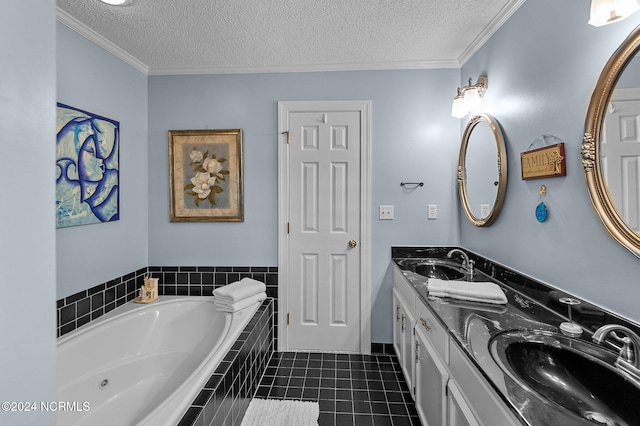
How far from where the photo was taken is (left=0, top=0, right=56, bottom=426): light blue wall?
564mm

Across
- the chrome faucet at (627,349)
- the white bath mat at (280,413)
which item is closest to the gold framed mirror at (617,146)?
the chrome faucet at (627,349)

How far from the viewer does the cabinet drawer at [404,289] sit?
80.0 inches

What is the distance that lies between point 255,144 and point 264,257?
97 cm

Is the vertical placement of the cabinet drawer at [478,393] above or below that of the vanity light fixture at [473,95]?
below

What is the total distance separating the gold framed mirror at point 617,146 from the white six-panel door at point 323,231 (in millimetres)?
1614

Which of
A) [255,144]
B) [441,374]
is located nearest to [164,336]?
[255,144]

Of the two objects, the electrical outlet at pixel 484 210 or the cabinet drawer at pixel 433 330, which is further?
the electrical outlet at pixel 484 210

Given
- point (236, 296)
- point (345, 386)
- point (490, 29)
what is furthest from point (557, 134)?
point (236, 296)

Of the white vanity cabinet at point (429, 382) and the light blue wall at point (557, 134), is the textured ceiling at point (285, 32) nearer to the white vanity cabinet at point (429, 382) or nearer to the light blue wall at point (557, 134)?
the light blue wall at point (557, 134)

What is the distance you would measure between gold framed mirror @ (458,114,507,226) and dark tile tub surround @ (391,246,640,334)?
31 centimetres

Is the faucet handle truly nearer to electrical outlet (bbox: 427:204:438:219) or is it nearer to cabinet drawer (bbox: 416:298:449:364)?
cabinet drawer (bbox: 416:298:449:364)

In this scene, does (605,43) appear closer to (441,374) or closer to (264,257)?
(441,374)

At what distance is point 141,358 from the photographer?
7.34ft

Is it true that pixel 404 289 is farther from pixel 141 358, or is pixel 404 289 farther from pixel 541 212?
pixel 141 358
